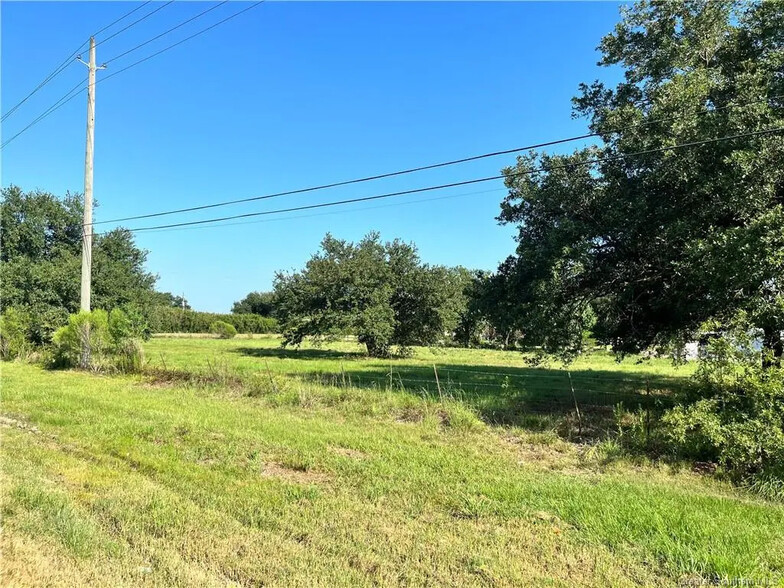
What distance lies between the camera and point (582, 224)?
1074cm

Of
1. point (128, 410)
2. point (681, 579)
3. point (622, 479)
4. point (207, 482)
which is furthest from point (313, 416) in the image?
point (681, 579)

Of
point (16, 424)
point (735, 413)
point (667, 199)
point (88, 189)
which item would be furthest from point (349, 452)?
point (88, 189)

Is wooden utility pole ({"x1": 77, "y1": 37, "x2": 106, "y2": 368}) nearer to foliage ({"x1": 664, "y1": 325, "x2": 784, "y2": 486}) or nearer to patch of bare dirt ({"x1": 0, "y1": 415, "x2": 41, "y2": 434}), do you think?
patch of bare dirt ({"x1": 0, "y1": 415, "x2": 41, "y2": 434})

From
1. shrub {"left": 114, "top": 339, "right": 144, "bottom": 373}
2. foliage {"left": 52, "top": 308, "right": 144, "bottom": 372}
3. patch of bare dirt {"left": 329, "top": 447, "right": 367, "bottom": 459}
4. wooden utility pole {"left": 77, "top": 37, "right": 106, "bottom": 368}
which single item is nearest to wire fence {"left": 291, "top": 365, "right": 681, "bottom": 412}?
patch of bare dirt {"left": 329, "top": 447, "right": 367, "bottom": 459}

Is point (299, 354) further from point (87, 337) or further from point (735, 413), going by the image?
point (735, 413)

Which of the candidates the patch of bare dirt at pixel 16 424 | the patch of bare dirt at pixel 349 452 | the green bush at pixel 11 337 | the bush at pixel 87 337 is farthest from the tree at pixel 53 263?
the patch of bare dirt at pixel 349 452

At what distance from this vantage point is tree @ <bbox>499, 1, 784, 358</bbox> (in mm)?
8445

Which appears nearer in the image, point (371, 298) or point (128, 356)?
point (128, 356)

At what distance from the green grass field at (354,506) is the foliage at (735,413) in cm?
54

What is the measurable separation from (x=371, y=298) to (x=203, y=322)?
44.1 meters

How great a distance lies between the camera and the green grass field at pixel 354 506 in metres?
4.03

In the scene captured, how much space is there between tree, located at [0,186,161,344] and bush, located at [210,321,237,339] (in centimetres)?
2446

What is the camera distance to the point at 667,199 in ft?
33.5

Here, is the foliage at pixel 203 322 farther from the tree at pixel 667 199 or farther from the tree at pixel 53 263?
the tree at pixel 667 199
